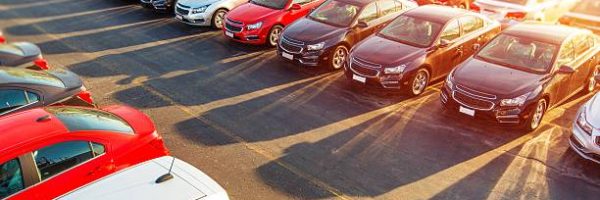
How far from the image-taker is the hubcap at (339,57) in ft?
40.5

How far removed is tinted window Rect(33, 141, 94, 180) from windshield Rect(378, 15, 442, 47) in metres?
7.17

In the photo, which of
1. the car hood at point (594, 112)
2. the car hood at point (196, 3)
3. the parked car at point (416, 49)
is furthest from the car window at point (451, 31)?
the car hood at point (196, 3)

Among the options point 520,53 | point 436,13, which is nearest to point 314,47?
point 436,13

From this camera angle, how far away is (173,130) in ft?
30.8

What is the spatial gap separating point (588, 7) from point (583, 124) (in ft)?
23.9

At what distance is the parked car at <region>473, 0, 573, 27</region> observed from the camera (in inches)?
566

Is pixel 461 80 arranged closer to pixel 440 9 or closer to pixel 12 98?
pixel 440 9

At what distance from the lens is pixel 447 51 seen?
11203 mm

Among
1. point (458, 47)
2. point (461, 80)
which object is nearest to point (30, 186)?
point (461, 80)

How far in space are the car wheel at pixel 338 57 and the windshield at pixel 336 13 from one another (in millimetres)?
635

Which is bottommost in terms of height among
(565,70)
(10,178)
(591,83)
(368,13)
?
(591,83)

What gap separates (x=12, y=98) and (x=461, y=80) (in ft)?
24.0

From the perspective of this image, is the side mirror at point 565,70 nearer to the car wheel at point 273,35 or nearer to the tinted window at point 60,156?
the car wheel at point 273,35

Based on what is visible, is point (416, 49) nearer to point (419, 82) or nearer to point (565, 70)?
point (419, 82)
